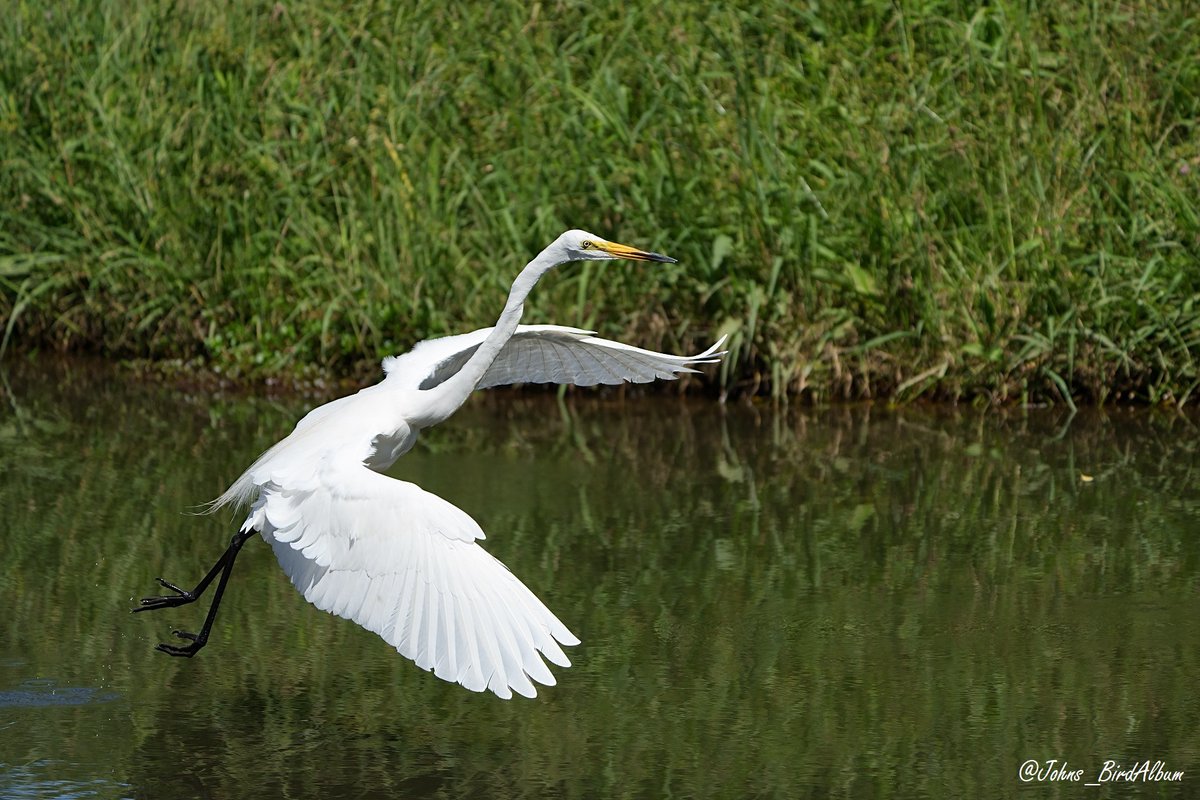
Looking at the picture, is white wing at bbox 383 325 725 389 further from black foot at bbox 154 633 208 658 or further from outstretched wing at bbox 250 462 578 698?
black foot at bbox 154 633 208 658

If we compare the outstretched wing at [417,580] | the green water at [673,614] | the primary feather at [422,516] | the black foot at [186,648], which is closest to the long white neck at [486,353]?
the primary feather at [422,516]

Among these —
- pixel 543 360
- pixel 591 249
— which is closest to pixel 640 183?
pixel 543 360

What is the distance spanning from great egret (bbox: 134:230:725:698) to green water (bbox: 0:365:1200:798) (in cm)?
31

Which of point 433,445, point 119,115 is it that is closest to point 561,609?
point 433,445

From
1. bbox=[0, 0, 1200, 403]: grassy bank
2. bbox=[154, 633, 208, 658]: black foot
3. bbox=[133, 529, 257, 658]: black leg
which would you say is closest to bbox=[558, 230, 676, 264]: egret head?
bbox=[133, 529, 257, 658]: black leg

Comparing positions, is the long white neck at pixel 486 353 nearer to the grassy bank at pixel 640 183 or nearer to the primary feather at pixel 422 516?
the primary feather at pixel 422 516

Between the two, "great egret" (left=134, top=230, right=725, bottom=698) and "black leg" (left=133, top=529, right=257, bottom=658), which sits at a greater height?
"great egret" (left=134, top=230, right=725, bottom=698)

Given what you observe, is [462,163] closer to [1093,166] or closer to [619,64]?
[619,64]

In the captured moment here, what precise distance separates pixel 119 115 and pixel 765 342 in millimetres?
3138

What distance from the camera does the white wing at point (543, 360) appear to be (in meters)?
4.72

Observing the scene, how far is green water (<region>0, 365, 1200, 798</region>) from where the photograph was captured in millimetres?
3803

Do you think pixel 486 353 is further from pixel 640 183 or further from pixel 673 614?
pixel 640 183

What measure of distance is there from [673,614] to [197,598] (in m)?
1.30

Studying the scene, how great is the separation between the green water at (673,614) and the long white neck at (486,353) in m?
0.65
